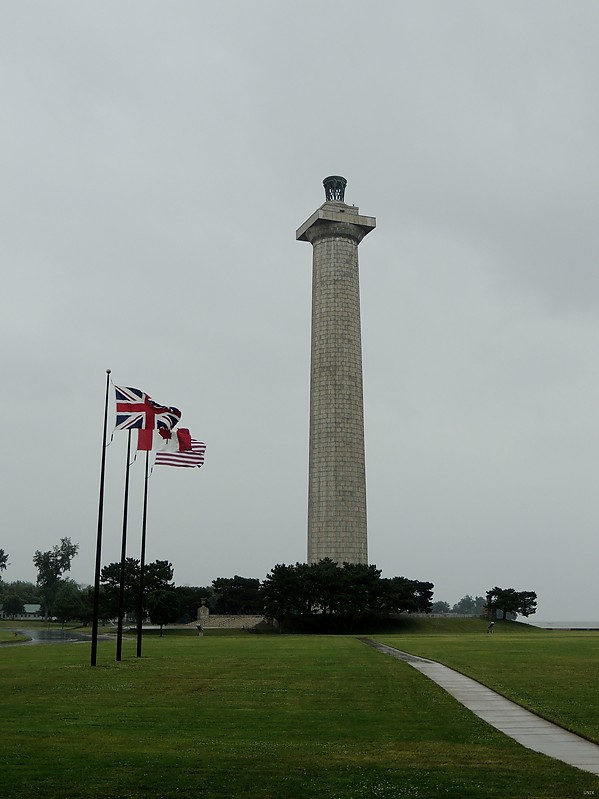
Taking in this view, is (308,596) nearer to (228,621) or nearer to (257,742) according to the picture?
(228,621)

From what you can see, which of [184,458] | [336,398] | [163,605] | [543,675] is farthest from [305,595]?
→ [543,675]

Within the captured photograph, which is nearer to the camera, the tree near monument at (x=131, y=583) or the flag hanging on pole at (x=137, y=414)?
the flag hanging on pole at (x=137, y=414)

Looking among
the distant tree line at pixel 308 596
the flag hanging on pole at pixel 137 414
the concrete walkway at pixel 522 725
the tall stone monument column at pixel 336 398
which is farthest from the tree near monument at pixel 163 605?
the concrete walkway at pixel 522 725

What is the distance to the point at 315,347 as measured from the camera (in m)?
110

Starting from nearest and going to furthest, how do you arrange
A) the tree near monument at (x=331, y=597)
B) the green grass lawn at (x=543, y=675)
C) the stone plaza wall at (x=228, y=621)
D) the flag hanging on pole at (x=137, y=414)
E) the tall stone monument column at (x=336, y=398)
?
the green grass lawn at (x=543, y=675) → the flag hanging on pole at (x=137, y=414) → the tree near monument at (x=331, y=597) → the stone plaza wall at (x=228, y=621) → the tall stone monument column at (x=336, y=398)

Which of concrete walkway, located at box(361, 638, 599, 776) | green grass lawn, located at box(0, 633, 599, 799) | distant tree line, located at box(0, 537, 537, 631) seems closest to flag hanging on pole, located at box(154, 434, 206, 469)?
green grass lawn, located at box(0, 633, 599, 799)

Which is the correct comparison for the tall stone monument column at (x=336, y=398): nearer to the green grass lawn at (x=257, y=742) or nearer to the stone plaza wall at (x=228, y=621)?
the stone plaza wall at (x=228, y=621)

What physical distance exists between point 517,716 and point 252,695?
24.6 feet

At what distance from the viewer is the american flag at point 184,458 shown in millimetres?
41312

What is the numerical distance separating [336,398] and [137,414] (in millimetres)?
71565

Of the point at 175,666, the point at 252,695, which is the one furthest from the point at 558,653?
the point at 252,695

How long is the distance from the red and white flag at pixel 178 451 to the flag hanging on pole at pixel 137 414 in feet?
6.09

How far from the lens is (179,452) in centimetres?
4216

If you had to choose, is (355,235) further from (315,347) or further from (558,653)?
(558,653)
